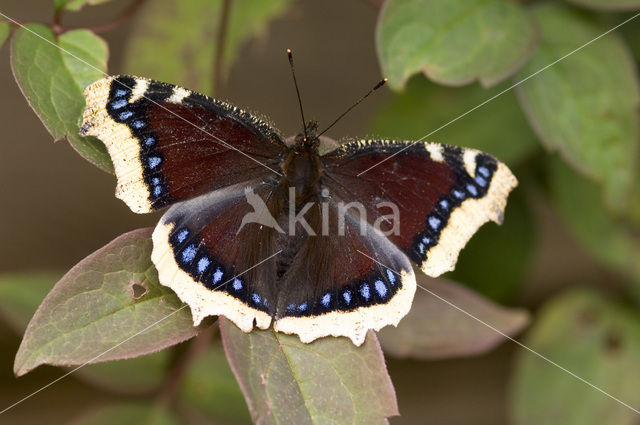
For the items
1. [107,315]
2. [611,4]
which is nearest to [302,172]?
[107,315]

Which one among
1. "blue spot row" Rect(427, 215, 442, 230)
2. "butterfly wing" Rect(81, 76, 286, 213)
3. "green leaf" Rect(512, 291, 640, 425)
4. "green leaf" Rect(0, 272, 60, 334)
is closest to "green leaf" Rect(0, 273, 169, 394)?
"green leaf" Rect(0, 272, 60, 334)

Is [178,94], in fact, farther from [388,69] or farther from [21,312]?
[21,312]

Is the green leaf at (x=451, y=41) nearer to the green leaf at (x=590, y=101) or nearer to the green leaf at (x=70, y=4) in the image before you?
the green leaf at (x=590, y=101)

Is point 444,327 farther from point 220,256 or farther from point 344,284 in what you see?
point 220,256

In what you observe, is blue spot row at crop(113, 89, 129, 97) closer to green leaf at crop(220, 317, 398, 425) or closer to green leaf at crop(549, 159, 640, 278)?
green leaf at crop(220, 317, 398, 425)

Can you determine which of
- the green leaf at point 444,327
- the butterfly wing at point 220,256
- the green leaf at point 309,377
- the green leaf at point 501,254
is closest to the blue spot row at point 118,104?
the butterfly wing at point 220,256

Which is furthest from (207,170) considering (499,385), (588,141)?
(499,385)
